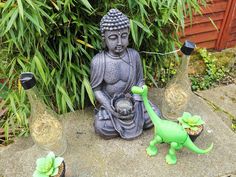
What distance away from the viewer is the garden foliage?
2.13 m

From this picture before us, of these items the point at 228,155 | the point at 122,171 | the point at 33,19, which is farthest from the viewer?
the point at 228,155

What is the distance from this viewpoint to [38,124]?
2.09m

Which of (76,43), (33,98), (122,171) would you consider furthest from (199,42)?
(33,98)

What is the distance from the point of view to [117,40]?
209 centimetres

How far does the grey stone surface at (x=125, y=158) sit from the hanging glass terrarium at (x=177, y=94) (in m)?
0.26

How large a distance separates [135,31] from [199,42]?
175cm

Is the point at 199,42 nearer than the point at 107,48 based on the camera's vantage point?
No

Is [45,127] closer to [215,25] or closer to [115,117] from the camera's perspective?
[115,117]

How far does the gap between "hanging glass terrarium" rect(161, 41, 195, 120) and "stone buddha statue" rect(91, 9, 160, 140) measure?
24cm

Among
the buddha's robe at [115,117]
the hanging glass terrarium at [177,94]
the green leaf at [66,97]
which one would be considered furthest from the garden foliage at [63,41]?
the hanging glass terrarium at [177,94]

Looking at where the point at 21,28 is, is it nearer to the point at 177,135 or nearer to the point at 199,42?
the point at 177,135

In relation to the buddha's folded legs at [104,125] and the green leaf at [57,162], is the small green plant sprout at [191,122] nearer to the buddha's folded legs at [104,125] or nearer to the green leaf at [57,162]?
the buddha's folded legs at [104,125]

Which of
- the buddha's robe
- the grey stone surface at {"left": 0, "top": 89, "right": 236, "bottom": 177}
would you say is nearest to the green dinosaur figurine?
the grey stone surface at {"left": 0, "top": 89, "right": 236, "bottom": 177}

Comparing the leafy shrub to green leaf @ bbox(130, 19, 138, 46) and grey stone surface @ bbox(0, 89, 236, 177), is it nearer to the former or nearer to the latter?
grey stone surface @ bbox(0, 89, 236, 177)
